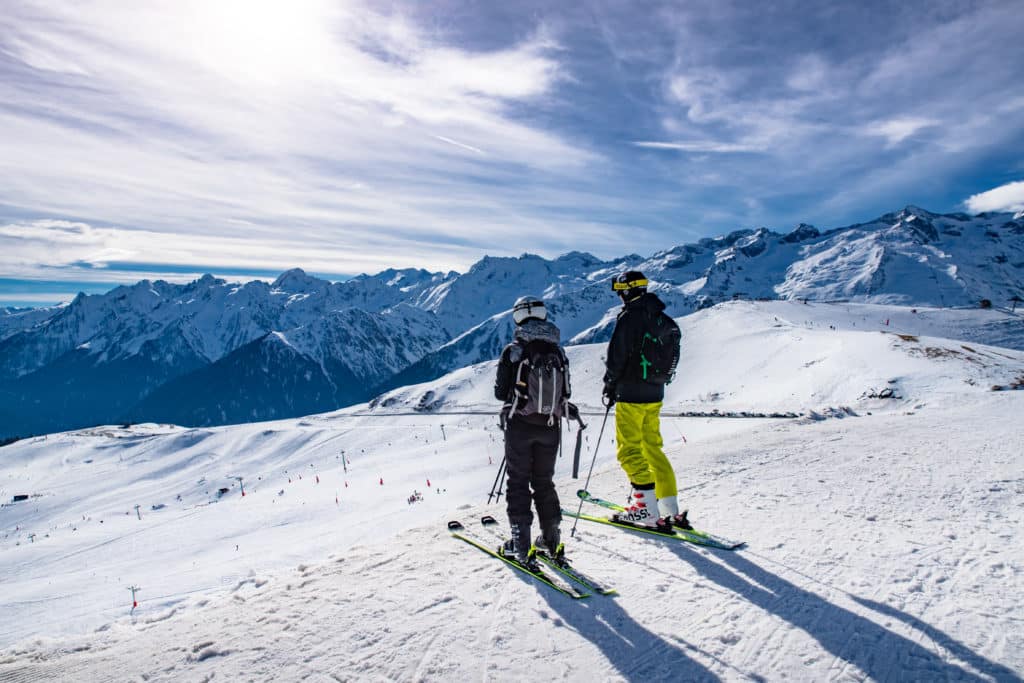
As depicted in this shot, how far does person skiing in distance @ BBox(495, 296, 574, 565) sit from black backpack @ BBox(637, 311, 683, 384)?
1.21 metres

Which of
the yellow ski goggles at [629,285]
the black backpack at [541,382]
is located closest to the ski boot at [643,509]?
the black backpack at [541,382]

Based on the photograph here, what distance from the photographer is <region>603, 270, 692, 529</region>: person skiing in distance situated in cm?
741

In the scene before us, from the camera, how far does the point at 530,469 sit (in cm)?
678

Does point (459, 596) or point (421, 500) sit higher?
point (459, 596)

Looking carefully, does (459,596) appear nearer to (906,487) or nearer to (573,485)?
(573,485)

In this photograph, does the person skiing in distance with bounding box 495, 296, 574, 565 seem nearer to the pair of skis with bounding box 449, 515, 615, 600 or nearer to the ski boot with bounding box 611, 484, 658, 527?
the pair of skis with bounding box 449, 515, 615, 600

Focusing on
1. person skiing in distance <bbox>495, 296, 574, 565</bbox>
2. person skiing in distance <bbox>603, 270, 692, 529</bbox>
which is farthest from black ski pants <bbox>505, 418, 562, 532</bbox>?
person skiing in distance <bbox>603, 270, 692, 529</bbox>

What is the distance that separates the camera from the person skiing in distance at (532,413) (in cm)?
652

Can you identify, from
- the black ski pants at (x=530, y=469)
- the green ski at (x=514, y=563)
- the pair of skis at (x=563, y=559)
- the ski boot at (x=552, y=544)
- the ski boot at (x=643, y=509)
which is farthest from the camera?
the ski boot at (x=643, y=509)

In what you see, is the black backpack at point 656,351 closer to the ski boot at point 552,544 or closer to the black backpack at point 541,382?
the black backpack at point 541,382

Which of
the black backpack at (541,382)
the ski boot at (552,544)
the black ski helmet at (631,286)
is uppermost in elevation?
the black ski helmet at (631,286)

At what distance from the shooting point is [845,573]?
602cm

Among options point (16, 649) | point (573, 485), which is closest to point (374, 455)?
point (573, 485)

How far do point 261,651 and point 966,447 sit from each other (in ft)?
44.7
